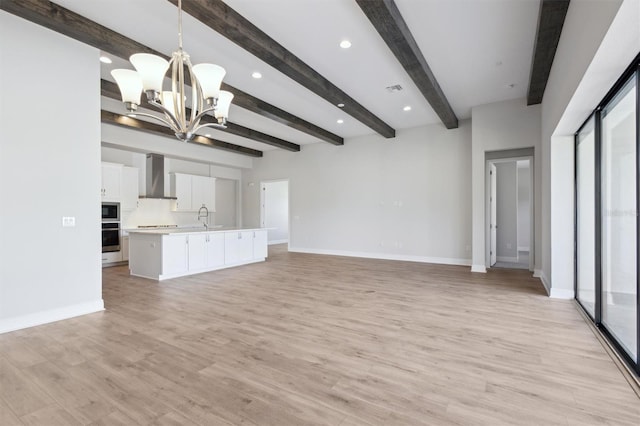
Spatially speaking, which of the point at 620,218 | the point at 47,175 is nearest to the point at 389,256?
the point at 620,218

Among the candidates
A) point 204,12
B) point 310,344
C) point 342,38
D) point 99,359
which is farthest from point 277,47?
point 99,359

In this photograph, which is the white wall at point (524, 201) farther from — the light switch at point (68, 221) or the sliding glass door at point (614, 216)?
the light switch at point (68, 221)

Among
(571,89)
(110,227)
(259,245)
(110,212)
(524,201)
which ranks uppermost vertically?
(571,89)

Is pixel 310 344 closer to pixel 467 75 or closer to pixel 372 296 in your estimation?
pixel 372 296

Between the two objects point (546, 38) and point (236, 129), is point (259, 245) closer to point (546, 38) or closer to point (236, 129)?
point (236, 129)

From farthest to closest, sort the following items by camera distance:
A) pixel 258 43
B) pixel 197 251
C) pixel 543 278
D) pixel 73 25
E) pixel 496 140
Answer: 1. pixel 197 251
2. pixel 496 140
3. pixel 543 278
4. pixel 258 43
5. pixel 73 25

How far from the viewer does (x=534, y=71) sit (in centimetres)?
411

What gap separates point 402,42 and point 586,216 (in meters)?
3.01

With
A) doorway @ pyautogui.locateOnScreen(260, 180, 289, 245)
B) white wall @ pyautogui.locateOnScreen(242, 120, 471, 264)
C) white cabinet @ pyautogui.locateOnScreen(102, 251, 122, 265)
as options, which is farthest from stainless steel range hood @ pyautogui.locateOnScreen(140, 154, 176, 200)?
doorway @ pyautogui.locateOnScreen(260, 180, 289, 245)

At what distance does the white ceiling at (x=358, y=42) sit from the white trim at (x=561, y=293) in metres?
3.14

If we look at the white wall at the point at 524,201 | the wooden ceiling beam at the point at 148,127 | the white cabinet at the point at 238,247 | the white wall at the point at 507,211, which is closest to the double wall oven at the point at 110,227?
the wooden ceiling beam at the point at 148,127

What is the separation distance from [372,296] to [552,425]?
2.67m

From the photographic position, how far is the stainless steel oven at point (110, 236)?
21.6ft

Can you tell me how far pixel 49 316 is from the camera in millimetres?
3275
